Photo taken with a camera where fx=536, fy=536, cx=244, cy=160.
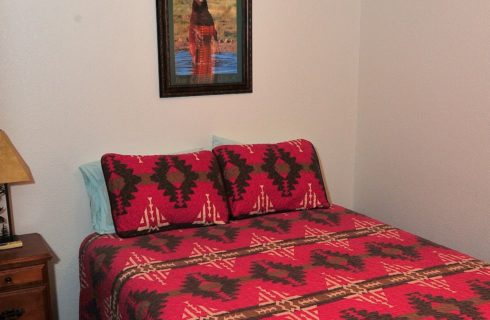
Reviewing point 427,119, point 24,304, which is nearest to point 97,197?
point 24,304

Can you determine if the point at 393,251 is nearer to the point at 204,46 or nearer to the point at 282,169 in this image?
the point at 282,169

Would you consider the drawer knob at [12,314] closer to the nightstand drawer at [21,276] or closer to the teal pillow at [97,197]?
the nightstand drawer at [21,276]

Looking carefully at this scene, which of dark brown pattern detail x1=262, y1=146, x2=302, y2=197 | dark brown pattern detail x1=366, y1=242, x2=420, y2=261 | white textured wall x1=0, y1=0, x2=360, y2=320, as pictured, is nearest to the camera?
dark brown pattern detail x1=366, y1=242, x2=420, y2=261

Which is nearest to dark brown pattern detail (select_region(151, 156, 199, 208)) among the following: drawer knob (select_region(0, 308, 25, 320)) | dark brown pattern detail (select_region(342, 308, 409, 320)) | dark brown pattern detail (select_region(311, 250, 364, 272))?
dark brown pattern detail (select_region(311, 250, 364, 272))

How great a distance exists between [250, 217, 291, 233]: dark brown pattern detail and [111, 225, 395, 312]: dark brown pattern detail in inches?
5.9

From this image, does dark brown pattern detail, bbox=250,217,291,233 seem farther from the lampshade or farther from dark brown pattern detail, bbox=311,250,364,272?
the lampshade

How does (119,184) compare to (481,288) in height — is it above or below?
above

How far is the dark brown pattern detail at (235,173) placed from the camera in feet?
8.87

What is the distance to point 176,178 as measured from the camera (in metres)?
2.58

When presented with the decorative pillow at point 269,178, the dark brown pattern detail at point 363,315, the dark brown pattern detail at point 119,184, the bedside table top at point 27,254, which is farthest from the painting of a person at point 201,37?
the dark brown pattern detail at point 363,315

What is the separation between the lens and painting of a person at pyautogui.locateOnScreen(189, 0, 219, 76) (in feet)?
9.36

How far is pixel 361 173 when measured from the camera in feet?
11.4

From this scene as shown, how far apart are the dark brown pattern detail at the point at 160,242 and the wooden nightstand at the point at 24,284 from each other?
41 cm

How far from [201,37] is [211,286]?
1.47 metres
